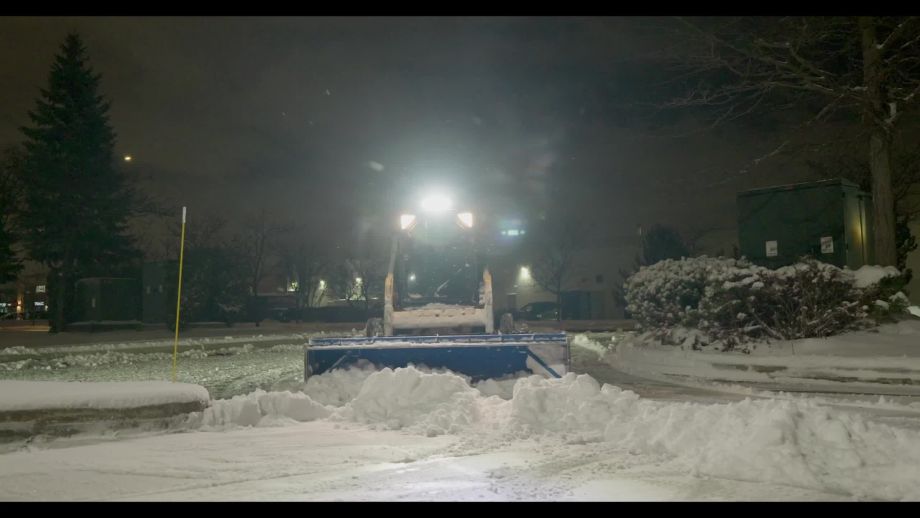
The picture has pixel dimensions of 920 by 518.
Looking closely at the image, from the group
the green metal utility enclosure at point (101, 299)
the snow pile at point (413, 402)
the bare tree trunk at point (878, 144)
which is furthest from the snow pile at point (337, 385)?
the green metal utility enclosure at point (101, 299)

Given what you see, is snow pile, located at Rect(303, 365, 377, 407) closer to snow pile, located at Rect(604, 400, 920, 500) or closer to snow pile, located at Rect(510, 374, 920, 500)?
snow pile, located at Rect(510, 374, 920, 500)

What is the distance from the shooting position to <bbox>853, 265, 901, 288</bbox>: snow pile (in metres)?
16.0

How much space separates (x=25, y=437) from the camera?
7.61 meters

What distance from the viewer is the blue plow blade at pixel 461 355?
11211mm

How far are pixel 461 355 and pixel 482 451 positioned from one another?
398cm

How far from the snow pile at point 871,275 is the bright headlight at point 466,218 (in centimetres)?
840

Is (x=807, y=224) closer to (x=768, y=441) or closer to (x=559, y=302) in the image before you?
(x=768, y=441)

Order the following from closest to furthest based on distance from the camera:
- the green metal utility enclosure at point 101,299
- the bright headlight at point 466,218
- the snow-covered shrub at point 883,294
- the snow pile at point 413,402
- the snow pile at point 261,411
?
the snow pile at point 413,402, the snow pile at point 261,411, the bright headlight at point 466,218, the snow-covered shrub at point 883,294, the green metal utility enclosure at point 101,299

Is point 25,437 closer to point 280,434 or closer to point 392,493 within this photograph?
point 280,434

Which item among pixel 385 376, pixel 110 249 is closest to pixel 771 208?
pixel 385 376

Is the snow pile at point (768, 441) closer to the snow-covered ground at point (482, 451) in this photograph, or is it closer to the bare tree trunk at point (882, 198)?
the snow-covered ground at point (482, 451)

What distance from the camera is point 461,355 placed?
37.0 feet

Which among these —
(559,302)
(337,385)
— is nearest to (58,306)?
(559,302)

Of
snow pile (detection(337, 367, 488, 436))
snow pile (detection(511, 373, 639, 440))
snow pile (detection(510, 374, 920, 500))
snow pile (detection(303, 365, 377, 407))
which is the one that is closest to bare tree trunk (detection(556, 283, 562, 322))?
snow pile (detection(303, 365, 377, 407))
